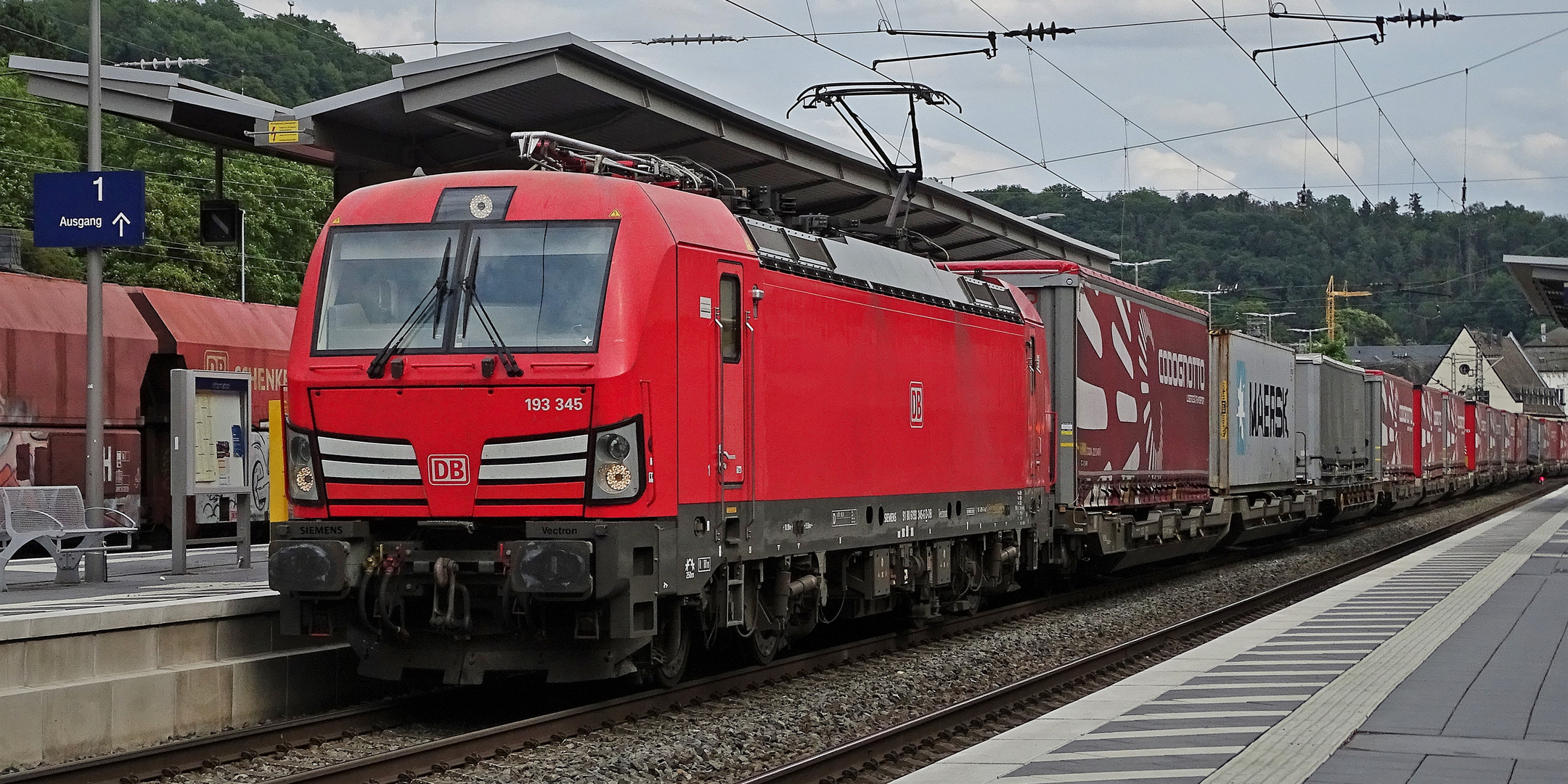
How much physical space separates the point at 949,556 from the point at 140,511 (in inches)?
439

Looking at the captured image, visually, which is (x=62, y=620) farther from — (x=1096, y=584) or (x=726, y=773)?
(x=1096, y=584)

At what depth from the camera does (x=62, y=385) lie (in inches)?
779

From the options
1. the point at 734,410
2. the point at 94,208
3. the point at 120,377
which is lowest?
the point at 734,410

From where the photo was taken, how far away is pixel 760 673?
12672mm

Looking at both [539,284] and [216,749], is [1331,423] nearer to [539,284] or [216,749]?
[539,284]

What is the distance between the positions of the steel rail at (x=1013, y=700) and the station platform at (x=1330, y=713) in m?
0.75

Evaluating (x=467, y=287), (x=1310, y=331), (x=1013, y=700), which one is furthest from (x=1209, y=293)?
(x=467, y=287)

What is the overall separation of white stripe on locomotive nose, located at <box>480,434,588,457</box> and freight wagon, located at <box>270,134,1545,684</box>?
13mm

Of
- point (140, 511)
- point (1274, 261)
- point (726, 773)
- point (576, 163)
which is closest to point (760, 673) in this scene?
point (726, 773)

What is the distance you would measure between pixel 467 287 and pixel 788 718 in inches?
142

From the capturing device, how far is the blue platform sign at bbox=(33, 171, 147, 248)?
47.9 ft

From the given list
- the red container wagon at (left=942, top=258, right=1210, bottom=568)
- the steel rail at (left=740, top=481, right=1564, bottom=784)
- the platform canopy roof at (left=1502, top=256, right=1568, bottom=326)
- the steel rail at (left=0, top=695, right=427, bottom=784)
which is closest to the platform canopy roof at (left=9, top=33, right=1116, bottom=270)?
the red container wagon at (left=942, top=258, right=1210, bottom=568)

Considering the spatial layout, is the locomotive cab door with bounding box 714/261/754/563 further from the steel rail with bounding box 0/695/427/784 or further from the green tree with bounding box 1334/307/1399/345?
the green tree with bounding box 1334/307/1399/345

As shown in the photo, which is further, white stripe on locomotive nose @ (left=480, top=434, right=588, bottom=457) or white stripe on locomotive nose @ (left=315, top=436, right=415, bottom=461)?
white stripe on locomotive nose @ (left=315, top=436, right=415, bottom=461)
